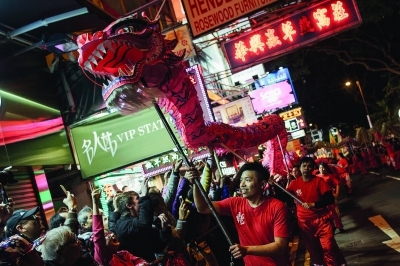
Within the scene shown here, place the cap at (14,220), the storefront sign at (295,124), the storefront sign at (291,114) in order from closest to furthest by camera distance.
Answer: the cap at (14,220)
the storefront sign at (295,124)
the storefront sign at (291,114)

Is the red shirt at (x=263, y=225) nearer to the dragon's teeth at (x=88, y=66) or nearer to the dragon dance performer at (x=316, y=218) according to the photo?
the dragon's teeth at (x=88, y=66)

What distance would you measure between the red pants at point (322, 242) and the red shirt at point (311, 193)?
92 mm

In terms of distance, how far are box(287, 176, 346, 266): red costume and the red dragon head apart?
420 cm

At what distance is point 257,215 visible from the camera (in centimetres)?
486

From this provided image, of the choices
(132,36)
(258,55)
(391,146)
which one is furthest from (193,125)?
(391,146)

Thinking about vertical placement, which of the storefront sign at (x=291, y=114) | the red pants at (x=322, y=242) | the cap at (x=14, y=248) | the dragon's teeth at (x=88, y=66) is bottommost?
the red pants at (x=322, y=242)

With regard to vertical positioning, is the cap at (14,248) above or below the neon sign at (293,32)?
below

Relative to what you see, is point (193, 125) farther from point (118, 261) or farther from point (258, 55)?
point (258, 55)

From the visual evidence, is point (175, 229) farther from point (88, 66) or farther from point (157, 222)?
point (88, 66)

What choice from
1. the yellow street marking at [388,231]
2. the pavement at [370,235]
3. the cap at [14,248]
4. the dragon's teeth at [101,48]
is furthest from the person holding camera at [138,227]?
the yellow street marking at [388,231]

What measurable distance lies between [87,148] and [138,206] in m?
3.80

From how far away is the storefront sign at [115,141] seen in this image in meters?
8.74

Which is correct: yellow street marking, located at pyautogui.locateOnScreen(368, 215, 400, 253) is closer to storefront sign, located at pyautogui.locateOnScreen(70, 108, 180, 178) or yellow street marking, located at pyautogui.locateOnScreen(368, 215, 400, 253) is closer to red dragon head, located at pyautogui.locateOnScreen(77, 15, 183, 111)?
storefront sign, located at pyautogui.locateOnScreen(70, 108, 180, 178)

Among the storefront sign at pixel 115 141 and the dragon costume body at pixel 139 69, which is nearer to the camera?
the dragon costume body at pixel 139 69
